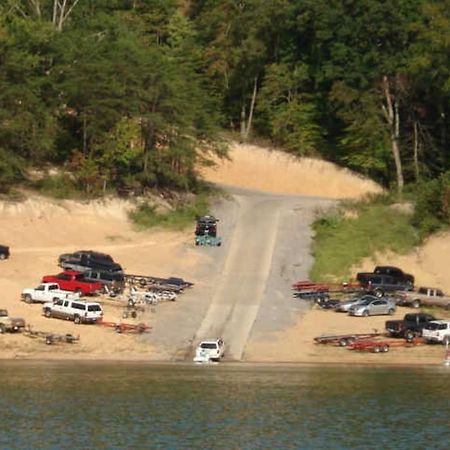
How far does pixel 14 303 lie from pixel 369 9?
44.0m

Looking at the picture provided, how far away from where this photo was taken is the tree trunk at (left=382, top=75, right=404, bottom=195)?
10400cm

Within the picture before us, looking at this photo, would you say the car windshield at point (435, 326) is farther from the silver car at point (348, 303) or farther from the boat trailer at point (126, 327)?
the boat trailer at point (126, 327)

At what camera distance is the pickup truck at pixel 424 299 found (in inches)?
2985

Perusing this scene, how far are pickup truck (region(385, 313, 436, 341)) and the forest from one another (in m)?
19.1

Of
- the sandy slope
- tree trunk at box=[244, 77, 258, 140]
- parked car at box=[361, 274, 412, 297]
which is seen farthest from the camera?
tree trunk at box=[244, 77, 258, 140]

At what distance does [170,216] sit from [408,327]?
94.7ft

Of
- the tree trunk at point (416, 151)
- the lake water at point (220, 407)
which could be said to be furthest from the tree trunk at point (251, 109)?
the lake water at point (220, 407)

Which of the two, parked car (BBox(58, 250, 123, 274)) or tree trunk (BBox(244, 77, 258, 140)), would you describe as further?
tree trunk (BBox(244, 77, 258, 140))

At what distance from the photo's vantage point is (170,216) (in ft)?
309

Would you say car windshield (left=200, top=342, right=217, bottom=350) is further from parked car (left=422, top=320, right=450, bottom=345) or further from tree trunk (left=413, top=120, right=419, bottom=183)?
tree trunk (left=413, top=120, right=419, bottom=183)

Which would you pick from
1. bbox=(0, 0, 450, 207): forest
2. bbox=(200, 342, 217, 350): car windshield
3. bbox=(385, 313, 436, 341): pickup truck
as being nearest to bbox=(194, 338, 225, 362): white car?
bbox=(200, 342, 217, 350): car windshield

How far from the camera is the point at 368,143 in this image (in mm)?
106562

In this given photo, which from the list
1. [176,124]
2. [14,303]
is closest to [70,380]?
[14,303]

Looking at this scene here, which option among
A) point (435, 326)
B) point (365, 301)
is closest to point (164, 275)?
point (365, 301)
